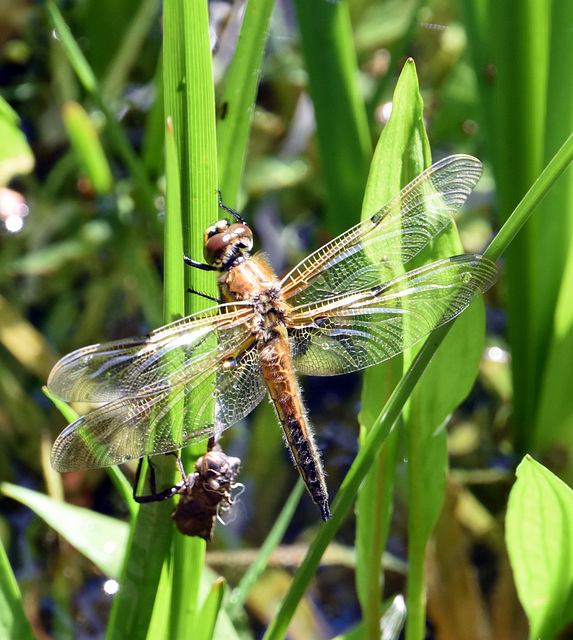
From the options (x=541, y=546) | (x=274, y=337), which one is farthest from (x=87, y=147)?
(x=541, y=546)

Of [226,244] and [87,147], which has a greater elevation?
[87,147]

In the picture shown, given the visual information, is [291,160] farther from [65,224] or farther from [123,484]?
[123,484]

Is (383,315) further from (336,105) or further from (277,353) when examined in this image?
(336,105)

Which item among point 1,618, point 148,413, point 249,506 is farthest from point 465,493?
point 1,618

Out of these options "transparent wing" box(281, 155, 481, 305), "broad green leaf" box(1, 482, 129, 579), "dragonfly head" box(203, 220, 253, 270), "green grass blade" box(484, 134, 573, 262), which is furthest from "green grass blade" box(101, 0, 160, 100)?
"green grass blade" box(484, 134, 573, 262)

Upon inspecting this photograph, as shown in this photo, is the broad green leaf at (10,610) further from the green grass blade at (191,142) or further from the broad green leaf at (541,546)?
the broad green leaf at (541,546)

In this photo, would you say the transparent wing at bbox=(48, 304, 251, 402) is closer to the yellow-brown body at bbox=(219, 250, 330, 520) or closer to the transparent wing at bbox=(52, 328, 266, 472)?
the transparent wing at bbox=(52, 328, 266, 472)
